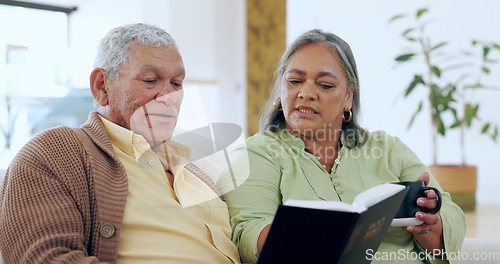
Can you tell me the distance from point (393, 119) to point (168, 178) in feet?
12.9

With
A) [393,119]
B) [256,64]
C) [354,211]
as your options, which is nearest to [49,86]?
[256,64]

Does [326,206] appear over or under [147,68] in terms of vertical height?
under

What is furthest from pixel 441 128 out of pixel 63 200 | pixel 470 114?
pixel 63 200

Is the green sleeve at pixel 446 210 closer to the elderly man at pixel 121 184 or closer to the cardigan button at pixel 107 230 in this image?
the elderly man at pixel 121 184

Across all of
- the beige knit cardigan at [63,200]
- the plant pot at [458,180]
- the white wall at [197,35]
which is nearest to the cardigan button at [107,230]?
the beige knit cardigan at [63,200]

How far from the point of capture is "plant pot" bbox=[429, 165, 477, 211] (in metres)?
3.60

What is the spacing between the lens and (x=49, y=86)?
4.73 meters

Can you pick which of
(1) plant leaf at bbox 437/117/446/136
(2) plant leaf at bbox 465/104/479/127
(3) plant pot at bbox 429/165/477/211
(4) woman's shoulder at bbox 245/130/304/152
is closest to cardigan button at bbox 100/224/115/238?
(4) woman's shoulder at bbox 245/130/304/152

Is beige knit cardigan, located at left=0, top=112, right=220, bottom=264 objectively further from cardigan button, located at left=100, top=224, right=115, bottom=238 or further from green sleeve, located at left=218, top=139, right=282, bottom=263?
green sleeve, located at left=218, top=139, right=282, bottom=263

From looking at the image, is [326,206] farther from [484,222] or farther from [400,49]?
[400,49]

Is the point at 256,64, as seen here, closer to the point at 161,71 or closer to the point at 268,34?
the point at 268,34

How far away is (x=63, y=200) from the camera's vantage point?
1.06 m

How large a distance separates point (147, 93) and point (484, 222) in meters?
2.90

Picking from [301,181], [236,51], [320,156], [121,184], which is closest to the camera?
[121,184]
